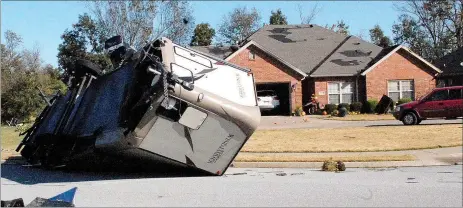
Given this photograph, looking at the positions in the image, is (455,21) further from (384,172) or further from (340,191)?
(340,191)

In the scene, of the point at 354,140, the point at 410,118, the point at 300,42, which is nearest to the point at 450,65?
the point at 300,42

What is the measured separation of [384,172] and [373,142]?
12.6 feet

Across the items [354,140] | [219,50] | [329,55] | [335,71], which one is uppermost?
[219,50]

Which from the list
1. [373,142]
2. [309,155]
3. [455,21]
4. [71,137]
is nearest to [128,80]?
[71,137]

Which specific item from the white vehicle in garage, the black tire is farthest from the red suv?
the white vehicle in garage

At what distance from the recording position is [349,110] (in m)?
30.8

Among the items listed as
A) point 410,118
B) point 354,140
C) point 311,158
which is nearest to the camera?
point 311,158

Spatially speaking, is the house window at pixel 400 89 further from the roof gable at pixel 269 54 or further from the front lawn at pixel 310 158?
the front lawn at pixel 310 158

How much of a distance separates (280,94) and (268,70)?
1931 mm

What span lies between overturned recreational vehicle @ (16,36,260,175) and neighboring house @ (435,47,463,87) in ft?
67.6

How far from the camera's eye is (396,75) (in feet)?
105

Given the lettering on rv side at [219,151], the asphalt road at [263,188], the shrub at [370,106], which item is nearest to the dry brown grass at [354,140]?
the asphalt road at [263,188]

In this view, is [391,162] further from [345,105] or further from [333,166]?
[345,105]

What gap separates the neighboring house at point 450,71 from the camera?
28938mm
